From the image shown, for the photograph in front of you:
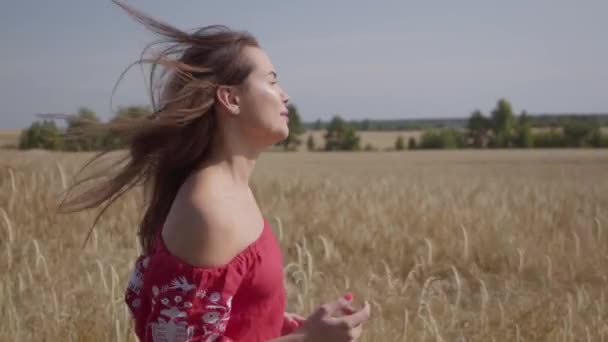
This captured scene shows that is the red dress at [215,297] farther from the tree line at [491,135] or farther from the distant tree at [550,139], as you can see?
the distant tree at [550,139]

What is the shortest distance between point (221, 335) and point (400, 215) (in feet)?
10.5

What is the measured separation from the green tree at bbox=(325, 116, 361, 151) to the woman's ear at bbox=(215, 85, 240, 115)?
2043 inches

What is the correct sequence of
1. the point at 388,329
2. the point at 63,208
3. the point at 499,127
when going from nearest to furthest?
the point at 63,208, the point at 388,329, the point at 499,127

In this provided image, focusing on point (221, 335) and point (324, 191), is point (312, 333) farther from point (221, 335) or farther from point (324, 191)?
point (324, 191)

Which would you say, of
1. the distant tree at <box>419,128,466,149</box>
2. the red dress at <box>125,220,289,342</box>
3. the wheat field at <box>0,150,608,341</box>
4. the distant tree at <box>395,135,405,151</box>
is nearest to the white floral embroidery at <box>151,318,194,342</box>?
the red dress at <box>125,220,289,342</box>

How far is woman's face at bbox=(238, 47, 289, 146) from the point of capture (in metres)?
1.30

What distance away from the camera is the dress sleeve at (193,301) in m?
1.14

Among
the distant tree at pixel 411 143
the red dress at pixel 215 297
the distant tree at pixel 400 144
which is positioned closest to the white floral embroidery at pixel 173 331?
the red dress at pixel 215 297

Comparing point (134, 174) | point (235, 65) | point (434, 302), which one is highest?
point (235, 65)

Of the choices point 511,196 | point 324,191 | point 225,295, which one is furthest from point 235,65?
point 511,196

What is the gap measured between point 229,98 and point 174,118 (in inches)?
4.5

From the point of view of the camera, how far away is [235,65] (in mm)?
1319

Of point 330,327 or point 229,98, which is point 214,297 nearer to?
point 330,327

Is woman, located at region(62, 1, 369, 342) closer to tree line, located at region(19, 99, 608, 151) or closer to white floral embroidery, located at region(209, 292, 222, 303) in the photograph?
white floral embroidery, located at region(209, 292, 222, 303)
